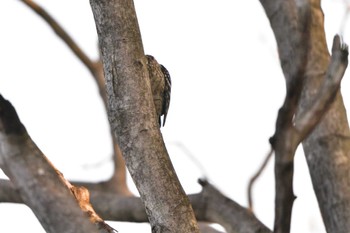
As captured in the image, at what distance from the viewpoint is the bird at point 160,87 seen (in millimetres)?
4797

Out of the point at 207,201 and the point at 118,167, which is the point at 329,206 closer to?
the point at 207,201

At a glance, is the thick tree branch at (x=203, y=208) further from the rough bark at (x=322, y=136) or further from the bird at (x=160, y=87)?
the bird at (x=160, y=87)

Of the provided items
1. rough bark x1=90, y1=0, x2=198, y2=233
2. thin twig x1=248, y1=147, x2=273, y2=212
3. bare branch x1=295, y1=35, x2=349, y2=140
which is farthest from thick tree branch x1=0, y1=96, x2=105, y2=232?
thin twig x1=248, y1=147, x2=273, y2=212

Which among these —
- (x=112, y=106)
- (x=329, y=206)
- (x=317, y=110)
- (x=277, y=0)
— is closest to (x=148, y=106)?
(x=112, y=106)

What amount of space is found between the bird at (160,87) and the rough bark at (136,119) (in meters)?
1.71

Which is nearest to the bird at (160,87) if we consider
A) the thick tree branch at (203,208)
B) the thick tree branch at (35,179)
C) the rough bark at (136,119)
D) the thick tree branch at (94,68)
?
the thick tree branch at (203,208)

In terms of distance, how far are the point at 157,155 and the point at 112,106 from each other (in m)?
0.29

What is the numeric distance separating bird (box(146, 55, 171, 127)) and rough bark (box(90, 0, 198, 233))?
171 cm

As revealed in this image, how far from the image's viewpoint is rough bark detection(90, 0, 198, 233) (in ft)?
9.22

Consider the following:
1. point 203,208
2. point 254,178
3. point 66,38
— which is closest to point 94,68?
point 66,38

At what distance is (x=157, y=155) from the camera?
9.37 feet

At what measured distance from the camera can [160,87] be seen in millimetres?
4965

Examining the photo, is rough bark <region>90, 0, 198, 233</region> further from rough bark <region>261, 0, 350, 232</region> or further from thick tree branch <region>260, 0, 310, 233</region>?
rough bark <region>261, 0, 350, 232</region>

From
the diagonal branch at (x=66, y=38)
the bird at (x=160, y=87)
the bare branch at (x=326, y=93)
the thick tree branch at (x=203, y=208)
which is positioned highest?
the diagonal branch at (x=66, y=38)
